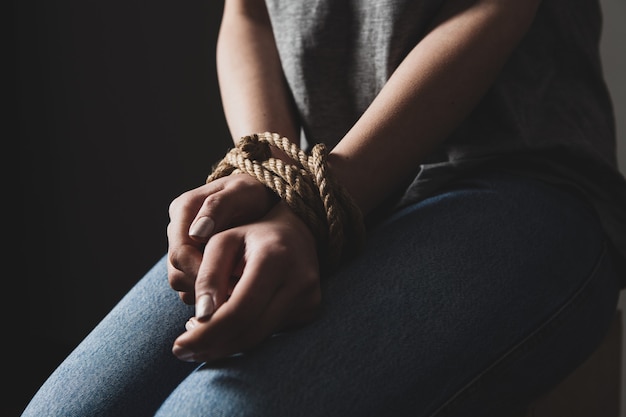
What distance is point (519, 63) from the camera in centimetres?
70

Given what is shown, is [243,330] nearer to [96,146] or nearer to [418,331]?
[418,331]

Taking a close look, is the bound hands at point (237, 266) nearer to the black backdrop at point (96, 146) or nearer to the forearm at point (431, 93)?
the forearm at point (431, 93)

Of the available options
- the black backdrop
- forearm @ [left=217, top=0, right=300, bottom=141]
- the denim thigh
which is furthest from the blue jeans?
the black backdrop

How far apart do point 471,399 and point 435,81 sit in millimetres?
285

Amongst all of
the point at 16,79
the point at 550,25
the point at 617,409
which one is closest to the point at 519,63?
the point at 550,25

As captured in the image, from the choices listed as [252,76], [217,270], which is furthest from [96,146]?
[217,270]

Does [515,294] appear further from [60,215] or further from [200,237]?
[60,215]

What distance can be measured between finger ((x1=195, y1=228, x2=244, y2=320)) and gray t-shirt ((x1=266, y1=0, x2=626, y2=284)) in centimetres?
25

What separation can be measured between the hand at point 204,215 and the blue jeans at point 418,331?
8cm

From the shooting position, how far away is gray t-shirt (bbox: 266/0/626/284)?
66 cm

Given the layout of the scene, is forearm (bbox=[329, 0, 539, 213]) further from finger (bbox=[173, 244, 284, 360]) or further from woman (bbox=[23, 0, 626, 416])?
finger (bbox=[173, 244, 284, 360])

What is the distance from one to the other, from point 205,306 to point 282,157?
181 millimetres

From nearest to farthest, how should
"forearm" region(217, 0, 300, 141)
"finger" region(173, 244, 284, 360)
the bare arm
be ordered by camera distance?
"finger" region(173, 244, 284, 360) → the bare arm → "forearm" region(217, 0, 300, 141)

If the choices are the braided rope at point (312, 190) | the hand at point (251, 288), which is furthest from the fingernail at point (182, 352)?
the braided rope at point (312, 190)
